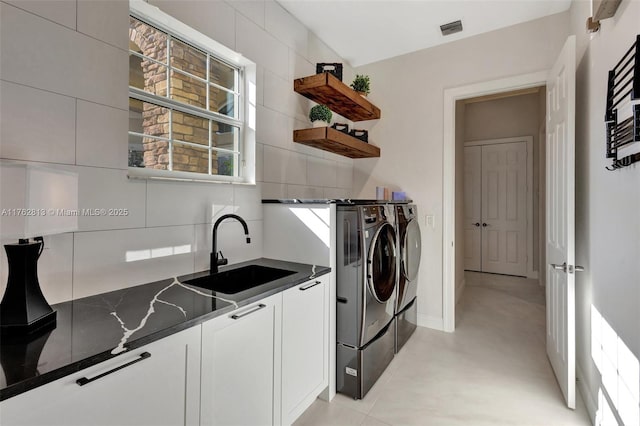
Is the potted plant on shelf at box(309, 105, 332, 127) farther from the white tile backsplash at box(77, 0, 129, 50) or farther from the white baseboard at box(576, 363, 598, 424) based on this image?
the white baseboard at box(576, 363, 598, 424)

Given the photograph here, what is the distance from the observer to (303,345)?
5.59ft

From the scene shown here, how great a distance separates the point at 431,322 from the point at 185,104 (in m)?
2.89

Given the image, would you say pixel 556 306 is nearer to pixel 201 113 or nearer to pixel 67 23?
pixel 201 113

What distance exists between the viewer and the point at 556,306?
212 centimetres

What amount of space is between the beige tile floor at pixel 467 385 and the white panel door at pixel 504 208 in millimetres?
2222

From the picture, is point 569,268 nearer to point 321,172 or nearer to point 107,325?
point 321,172

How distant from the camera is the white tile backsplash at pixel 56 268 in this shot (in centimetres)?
121

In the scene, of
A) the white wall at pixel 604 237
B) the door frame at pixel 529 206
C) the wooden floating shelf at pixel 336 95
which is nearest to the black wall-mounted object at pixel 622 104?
the white wall at pixel 604 237

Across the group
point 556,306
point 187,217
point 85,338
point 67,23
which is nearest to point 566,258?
point 556,306

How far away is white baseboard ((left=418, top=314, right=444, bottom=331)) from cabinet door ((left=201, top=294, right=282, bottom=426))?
2024mm

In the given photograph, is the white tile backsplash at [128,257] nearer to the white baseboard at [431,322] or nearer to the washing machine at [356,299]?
the washing machine at [356,299]

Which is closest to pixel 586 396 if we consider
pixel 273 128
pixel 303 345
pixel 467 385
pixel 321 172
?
pixel 467 385

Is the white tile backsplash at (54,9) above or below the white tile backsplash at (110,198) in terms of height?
above

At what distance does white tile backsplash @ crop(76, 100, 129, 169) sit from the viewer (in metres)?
1.32
